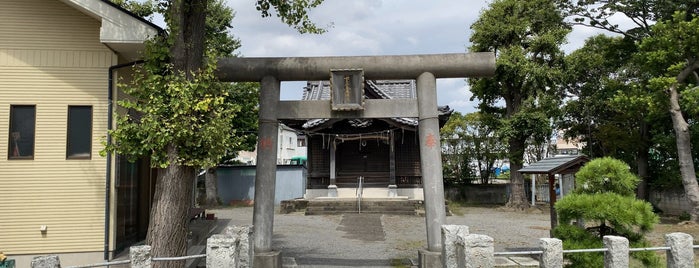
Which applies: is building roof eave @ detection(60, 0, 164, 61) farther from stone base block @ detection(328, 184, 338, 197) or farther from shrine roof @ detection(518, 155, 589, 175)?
stone base block @ detection(328, 184, 338, 197)

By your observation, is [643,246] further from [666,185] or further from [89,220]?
[666,185]

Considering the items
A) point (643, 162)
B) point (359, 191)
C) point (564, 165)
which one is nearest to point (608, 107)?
point (643, 162)

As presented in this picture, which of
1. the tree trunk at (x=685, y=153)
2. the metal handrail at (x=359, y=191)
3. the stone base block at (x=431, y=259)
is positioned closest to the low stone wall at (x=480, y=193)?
the metal handrail at (x=359, y=191)

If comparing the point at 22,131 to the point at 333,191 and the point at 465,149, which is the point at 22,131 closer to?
the point at 333,191

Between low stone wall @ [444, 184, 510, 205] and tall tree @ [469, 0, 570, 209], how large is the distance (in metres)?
4.55

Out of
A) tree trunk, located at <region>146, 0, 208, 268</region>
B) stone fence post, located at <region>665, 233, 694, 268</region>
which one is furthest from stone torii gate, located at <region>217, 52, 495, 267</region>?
stone fence post, located at <region>665, 233, 694, 268</region>

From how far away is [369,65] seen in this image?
9.45 m

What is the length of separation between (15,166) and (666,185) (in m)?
24.9

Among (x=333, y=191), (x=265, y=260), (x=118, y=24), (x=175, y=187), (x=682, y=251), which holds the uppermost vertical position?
(x=118, y=24)

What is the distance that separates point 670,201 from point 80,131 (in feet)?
80.7

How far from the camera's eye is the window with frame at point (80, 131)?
32.1ft

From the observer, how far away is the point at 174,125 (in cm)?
730

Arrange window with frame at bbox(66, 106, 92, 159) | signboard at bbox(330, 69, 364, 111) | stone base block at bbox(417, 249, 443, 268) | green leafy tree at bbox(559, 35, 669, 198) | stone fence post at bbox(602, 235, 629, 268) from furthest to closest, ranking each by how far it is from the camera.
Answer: green leafy tree at bbox(559, 35, 669, 198) < window with frame at bbox(66, 106, 92, 159) < signboard at bbox(330, 69, 364, 111) < stone base block at bbox(417, 249, 443, 268) < stone fence post at bbox(602, 235, 629, 268)

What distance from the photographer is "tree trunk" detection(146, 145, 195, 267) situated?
7.50 meters
